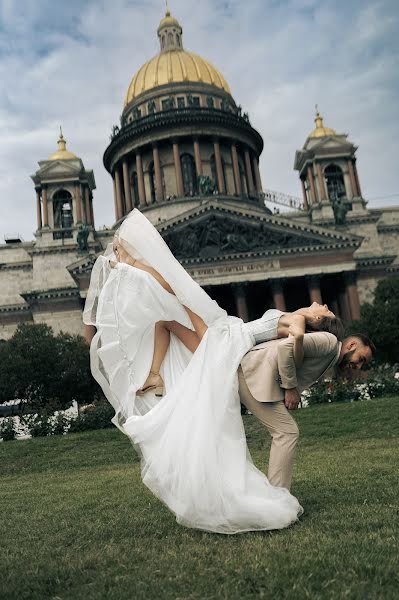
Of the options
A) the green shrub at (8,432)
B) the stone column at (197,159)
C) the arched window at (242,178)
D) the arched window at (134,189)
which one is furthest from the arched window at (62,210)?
the green shrub at (8,432)

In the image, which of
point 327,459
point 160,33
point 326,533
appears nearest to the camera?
point 326,533

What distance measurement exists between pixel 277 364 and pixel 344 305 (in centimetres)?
3956

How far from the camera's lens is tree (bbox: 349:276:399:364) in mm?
32156

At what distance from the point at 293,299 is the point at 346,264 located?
5928 millimetres

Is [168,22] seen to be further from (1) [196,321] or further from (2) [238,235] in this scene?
(1) [196,321]

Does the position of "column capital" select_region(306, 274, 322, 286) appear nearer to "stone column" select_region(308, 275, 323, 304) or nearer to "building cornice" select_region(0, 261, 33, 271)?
"stone column" select_region(308, 275, 323, 304)

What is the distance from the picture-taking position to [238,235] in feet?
140

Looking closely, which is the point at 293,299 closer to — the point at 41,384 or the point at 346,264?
the point at 346,264

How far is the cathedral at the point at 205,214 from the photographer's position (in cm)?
4250

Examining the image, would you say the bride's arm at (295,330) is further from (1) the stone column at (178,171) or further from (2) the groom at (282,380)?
(1) the stone column at (178,171)

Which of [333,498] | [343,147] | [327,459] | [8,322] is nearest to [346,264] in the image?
[343,147]

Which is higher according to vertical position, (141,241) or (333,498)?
(141,241)

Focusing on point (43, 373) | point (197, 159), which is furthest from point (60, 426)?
point (197, 159)

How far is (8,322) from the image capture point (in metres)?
49.0
